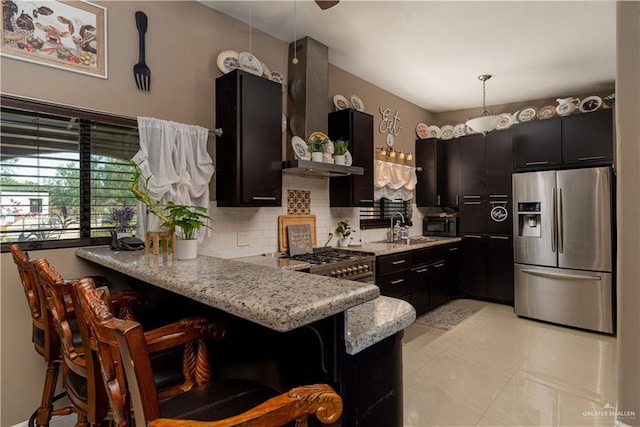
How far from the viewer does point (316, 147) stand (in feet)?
10.4

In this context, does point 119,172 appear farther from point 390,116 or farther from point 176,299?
point 390,116

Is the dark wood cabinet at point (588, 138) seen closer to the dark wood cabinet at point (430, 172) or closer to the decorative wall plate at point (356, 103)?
the dark wood cabinet at point (430, 172)

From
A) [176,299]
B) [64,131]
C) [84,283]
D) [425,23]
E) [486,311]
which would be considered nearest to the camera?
[84,283]

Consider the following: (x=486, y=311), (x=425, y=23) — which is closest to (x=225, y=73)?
(x=425, y=23)

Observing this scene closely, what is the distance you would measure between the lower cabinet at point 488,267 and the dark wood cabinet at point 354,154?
2.13 m

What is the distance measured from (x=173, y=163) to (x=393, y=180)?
3.12m

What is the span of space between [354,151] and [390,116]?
56.3 inches

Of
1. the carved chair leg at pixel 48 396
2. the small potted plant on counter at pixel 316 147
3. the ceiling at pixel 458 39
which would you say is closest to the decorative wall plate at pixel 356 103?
the ceiling at pixel 458 39

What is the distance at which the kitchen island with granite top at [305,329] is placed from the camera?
912mm

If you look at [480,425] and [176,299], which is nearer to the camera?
[176,299]

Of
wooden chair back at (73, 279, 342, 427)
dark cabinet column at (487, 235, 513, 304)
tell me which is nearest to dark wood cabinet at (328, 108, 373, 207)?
dark cabinet column at (487, 235, 513, 304)

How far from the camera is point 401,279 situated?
3.86m

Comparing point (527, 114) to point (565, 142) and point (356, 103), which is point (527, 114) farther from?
point (356, 103)

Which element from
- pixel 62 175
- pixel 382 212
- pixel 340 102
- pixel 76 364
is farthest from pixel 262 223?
pixel 382 212
